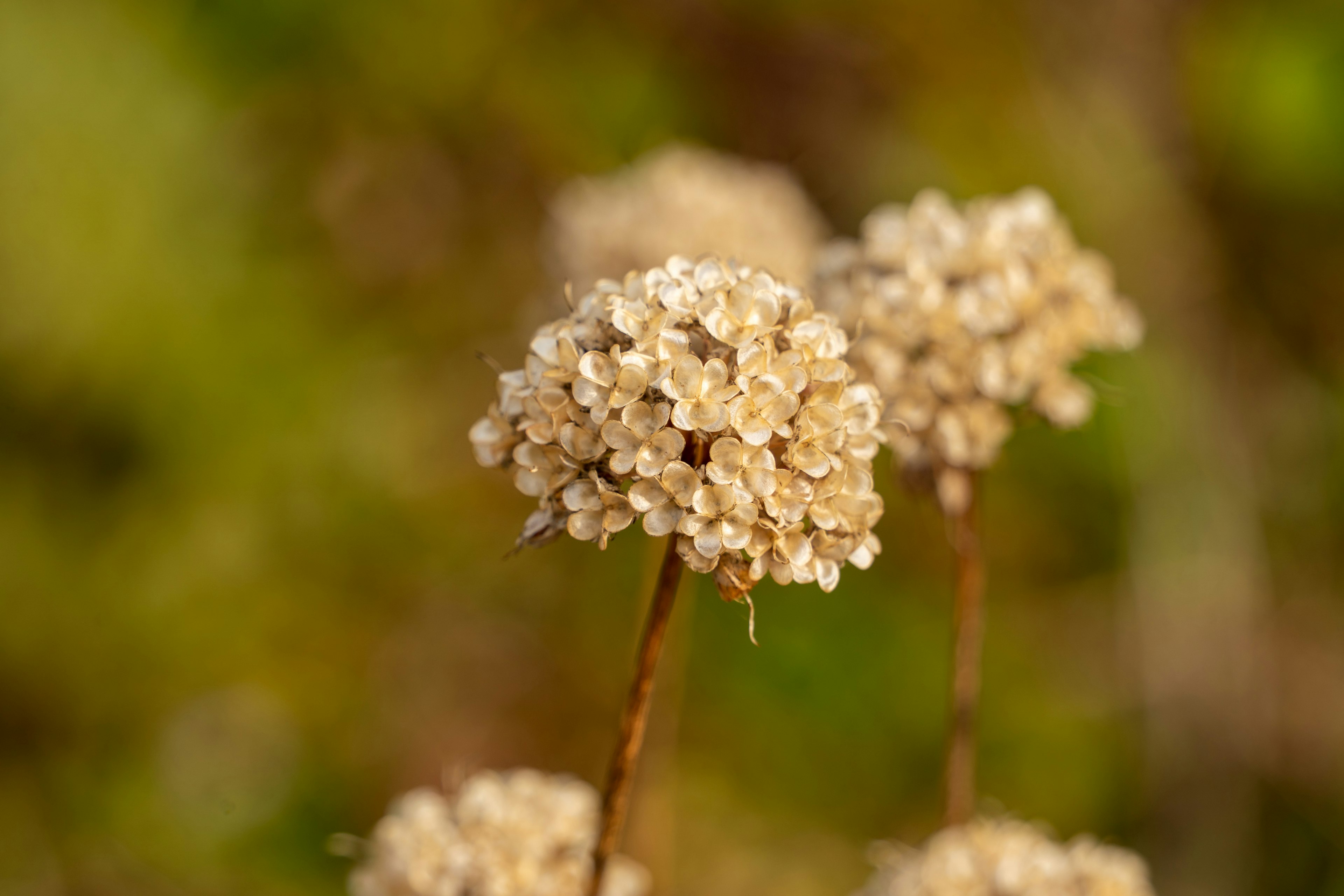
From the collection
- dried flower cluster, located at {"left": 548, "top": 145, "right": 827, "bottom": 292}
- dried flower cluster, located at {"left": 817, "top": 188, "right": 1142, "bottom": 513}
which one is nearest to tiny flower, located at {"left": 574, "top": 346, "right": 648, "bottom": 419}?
dried flower cluster, located at {"left": 817, "top": 188, "right": 1142, "bottom": 513}

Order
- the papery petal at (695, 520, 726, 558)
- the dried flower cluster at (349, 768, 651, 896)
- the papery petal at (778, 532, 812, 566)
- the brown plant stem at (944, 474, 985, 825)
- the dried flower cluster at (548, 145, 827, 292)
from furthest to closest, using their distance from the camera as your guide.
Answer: the dried flower cluster at (548, 145, 827, 292) → the brown plant stem at (944, 474, 985, 825) → the dried flower cluster at (349, 768, 651, 896) → the papery petal at (778, 532, 812, 566) → the papery petal at (695, 520, 726, 558)

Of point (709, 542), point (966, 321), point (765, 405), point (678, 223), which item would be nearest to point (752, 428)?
point (765, 405)

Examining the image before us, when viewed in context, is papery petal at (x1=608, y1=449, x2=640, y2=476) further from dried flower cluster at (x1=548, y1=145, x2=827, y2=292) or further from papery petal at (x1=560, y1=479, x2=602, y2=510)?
dried flower cluster at (x1=548, y1=145, x2=827, y2=292)

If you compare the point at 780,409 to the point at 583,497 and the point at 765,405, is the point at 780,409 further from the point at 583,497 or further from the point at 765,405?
the point at 583,497

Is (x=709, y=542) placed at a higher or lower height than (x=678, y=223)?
lower

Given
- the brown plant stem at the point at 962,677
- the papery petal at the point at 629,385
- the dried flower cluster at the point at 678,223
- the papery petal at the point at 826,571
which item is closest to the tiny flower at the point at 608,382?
the papery petal at the point at 629,385

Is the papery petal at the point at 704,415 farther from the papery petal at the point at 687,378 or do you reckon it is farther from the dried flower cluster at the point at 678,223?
the dried flower cluster at the point at 678,223

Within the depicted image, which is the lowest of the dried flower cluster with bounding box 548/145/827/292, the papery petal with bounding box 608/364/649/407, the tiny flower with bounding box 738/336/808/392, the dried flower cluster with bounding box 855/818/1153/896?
the dried flower cluster with bounding box 855/818/1153/896
